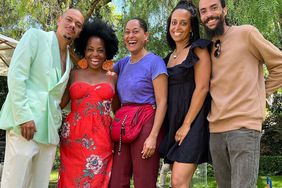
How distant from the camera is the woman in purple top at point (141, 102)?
3.56m

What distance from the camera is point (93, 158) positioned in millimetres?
3754

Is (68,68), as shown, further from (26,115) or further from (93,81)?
(26,115)

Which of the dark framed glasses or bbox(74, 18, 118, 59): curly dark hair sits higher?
bbox(74, 18, 118, 59): curly dark hair

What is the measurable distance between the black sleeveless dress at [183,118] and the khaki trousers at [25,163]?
3.17 feet

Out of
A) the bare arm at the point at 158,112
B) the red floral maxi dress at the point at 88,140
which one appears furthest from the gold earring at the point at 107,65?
the bare arm at the point at 158,112

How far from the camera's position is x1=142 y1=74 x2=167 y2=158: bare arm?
3.53 metres

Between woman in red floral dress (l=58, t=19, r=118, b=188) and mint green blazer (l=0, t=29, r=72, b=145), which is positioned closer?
mint green blazer (l=0, t=29, r=72, b=145)

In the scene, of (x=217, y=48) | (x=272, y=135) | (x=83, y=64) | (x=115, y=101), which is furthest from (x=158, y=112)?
(x=272, y=135)

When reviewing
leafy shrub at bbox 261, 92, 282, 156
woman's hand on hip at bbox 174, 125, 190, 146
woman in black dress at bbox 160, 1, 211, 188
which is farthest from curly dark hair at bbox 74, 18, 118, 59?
leafy shrub at bbox 261, 92, 282, 156

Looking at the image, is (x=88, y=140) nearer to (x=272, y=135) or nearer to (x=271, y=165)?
(x=271, y=165)

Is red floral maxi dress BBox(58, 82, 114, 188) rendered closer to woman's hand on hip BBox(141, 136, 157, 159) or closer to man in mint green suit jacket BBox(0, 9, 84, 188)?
man in mint green suit jacket BBox(0, 9, 84, 188)

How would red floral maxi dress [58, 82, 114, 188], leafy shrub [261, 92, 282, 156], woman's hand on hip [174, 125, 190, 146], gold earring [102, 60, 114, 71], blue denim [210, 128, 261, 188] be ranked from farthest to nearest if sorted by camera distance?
1. leafy shrub [261, 92, 282, 156]
2. gold earring [102, 60, 114, 71]
3. red floral maxi dress [58, 82, 114, 188]
4. woman's hand on hip [174, 125, 190, 146]
5. blue denim [210, 128, 261, 188]

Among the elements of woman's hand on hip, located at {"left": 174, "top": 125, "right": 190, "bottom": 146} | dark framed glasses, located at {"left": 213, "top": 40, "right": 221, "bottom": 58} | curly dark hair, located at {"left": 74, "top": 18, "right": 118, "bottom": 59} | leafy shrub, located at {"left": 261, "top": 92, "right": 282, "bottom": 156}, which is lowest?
leafy shrub, located at {"left": 261, "top": 92, "right": 282, "bottom": 156}

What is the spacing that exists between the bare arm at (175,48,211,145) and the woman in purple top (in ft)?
0.70
